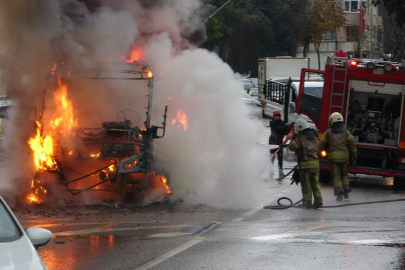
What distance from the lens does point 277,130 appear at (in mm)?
18734

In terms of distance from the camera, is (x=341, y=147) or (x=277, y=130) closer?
(x=341, y=147)

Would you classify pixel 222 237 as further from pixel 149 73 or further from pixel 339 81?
pixel 339 81

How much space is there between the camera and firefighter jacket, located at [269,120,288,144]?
1866 cm

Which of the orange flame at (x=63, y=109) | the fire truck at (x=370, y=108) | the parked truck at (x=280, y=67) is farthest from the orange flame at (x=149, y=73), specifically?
the parked truck at (x=280, y=67)

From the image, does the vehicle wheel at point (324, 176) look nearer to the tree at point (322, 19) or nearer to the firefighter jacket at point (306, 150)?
the firefighter jacket at point (306, 150)

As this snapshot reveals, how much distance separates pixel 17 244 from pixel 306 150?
838 centimetres

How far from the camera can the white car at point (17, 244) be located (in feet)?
16.4

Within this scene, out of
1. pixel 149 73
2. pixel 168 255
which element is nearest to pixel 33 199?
pixel 149 73

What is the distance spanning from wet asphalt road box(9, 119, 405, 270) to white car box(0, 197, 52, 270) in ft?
7.82

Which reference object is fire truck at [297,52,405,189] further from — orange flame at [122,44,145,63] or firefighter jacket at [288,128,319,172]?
orange flame at [122,44,145,63]

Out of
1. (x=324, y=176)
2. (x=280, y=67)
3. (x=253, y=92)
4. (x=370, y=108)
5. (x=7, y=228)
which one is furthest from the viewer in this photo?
(x=253, y=92)

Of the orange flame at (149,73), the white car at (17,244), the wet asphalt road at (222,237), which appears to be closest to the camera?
the white car at (17,244)

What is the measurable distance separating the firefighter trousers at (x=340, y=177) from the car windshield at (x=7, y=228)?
29.9 feet

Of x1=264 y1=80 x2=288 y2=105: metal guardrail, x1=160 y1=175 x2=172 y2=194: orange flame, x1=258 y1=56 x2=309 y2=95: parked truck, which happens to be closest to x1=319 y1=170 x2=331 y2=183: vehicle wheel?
x1=160 y1=175 x2=172 y2=194: orange flame
